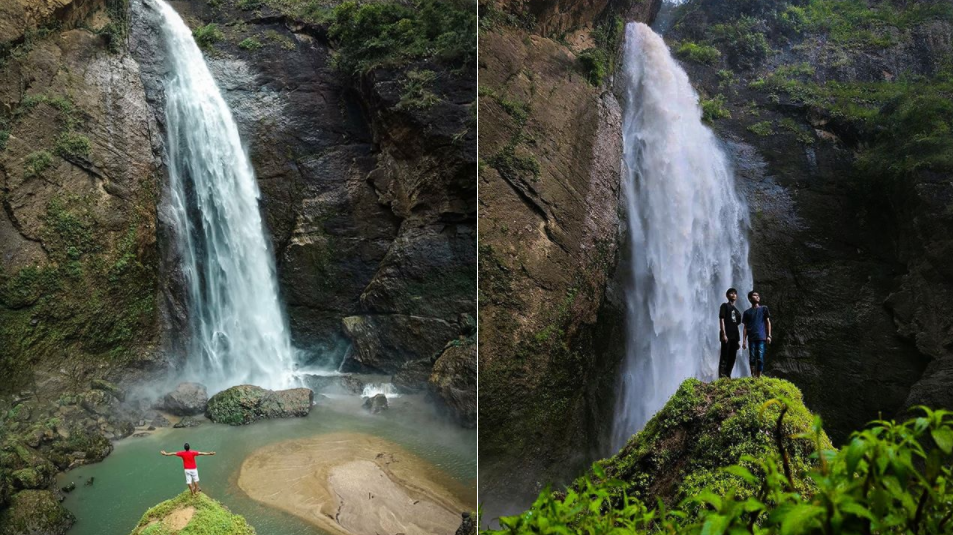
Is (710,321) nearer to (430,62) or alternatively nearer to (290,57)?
(430,62)

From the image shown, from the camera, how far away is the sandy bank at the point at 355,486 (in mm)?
3965

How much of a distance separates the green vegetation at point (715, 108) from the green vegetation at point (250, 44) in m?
6.40

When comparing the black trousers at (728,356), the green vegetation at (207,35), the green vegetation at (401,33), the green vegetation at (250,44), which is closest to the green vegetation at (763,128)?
the black trousers at (728,356)

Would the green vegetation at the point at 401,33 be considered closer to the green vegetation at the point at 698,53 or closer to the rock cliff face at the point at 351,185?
the rock cliff face at the point at 351,185

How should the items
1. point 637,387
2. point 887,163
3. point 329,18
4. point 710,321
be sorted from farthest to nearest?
point 329,18 < point 710,321 < point 637,387 < point 887,163

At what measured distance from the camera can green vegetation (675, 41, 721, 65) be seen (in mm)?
3002

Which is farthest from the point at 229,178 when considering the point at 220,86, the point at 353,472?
the point at 353,472

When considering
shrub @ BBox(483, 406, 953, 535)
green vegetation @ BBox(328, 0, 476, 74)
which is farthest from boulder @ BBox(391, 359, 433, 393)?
shrub @ BBox(483, 406, 953, 535)

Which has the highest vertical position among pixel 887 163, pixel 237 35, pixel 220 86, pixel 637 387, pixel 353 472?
pixel 237 35

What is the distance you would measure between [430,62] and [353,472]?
14.6 ft

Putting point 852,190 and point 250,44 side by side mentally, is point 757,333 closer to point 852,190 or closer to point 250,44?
point 852,190

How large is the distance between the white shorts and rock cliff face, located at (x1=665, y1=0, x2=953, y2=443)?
3.34 m

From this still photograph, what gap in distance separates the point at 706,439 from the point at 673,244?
1873mm

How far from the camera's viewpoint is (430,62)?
6.38 metres
